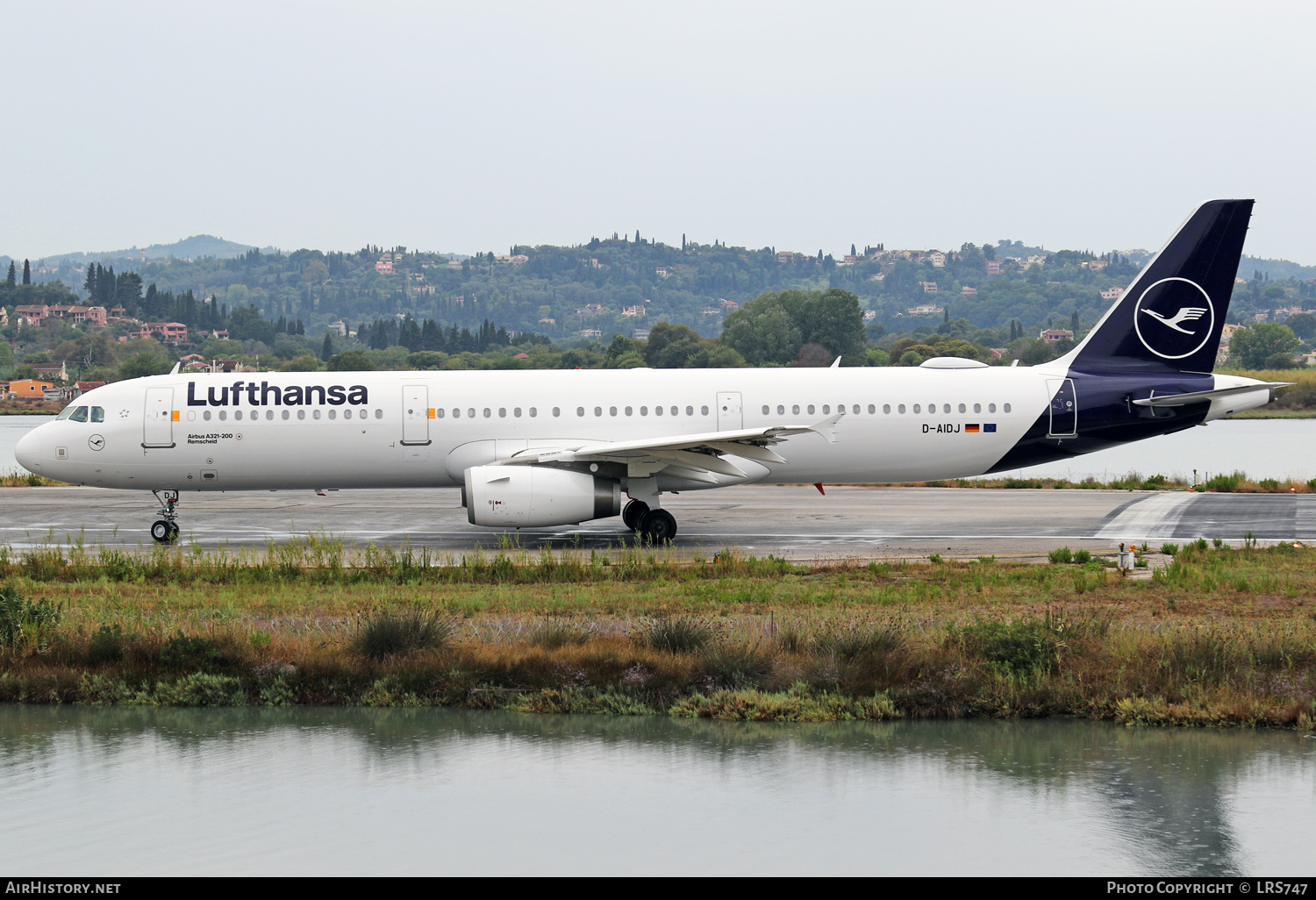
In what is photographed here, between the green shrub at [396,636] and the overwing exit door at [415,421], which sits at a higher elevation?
the overwing exit door at [415,421]

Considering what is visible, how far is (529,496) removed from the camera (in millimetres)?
23625

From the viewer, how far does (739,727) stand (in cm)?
1316

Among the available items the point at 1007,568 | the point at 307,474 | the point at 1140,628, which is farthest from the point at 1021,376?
the point at 307,474

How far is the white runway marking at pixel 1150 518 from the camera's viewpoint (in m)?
25.7

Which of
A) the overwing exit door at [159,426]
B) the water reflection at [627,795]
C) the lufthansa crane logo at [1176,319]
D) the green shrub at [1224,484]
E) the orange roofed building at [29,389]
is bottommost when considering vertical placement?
the water reflection at [627,795]

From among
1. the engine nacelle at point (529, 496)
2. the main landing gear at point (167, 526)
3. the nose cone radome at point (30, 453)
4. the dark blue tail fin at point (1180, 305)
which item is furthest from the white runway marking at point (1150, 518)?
the nose cone radome at point (30, 453)

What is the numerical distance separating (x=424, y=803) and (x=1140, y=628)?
8731mm

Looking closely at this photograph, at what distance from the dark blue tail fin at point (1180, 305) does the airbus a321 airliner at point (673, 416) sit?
37mm

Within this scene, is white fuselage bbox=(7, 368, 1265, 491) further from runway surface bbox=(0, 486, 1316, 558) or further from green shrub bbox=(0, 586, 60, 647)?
green shrub bbox=(0, 586, 60, 647)

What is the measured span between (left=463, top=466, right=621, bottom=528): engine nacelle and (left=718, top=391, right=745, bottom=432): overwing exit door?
342 centimetres

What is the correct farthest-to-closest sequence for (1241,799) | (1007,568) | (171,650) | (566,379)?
(566,379)
(1007,568)
(171,650)
(1241,799)

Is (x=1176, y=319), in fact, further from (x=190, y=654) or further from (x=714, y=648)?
(x=190, y=654)

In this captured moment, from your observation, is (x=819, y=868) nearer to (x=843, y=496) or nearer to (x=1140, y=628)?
(x=1140, y=628)

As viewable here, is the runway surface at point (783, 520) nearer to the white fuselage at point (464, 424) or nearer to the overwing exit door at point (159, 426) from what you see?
the white fuselage at point (464, 424)
